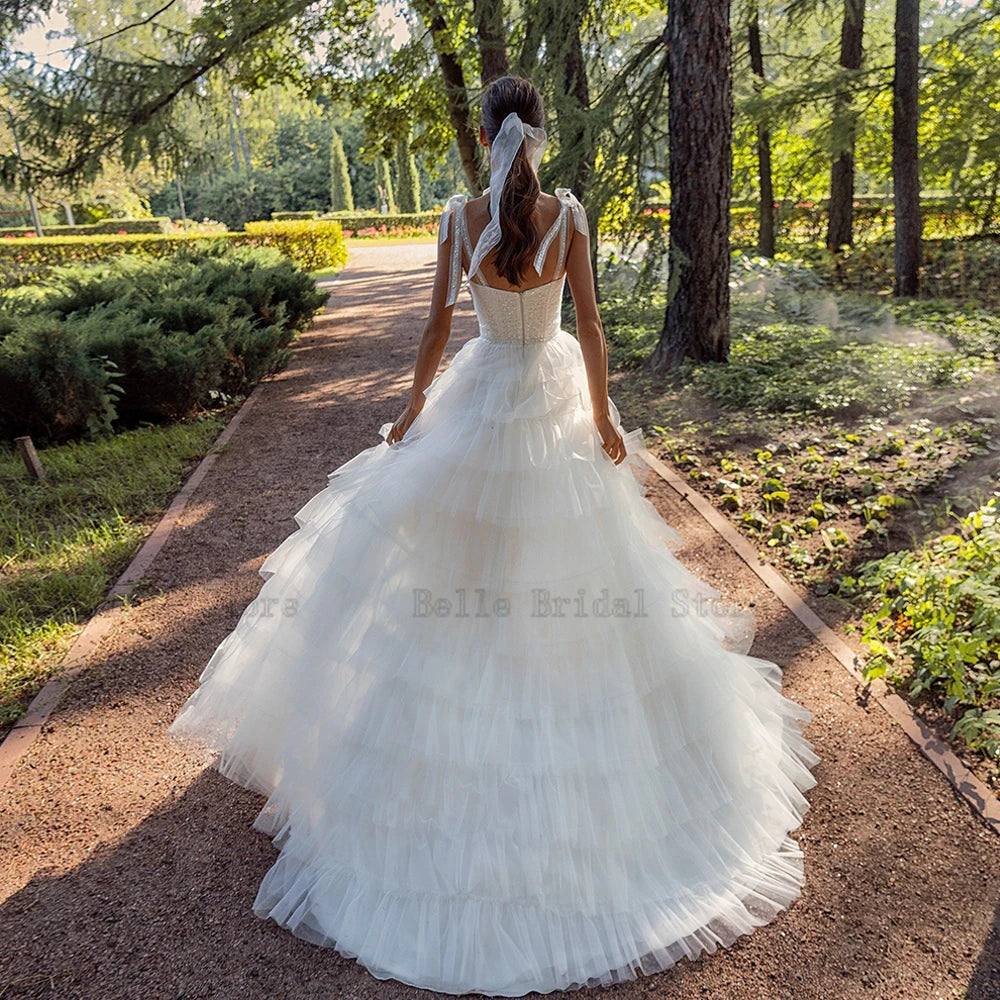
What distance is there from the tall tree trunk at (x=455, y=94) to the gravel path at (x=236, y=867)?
9175mm

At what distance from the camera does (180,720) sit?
275 centimetres

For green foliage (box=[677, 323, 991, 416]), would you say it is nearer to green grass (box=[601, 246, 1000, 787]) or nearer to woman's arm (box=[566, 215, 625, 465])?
green grass (box=[601, 246, 1000, 787])

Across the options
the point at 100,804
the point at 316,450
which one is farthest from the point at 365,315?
the point at 100,804

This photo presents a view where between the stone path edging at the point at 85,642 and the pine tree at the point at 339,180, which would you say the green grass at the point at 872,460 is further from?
the pine tree at the point at 339,180

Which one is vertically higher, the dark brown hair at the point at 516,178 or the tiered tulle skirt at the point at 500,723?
the dark brown hair at the point at 516,178

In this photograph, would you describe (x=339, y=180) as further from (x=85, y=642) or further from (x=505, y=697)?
(x=505, y=697)

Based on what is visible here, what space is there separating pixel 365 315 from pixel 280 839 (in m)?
12.2

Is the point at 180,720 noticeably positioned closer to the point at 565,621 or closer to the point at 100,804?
the point at 100,804

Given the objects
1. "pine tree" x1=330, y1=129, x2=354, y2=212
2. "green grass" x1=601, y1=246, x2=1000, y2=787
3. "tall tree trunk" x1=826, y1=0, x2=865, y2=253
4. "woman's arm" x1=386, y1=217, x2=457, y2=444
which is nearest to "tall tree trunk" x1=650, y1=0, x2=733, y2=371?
"green grass" x1=601, y1=246, x2=1000, y2=787

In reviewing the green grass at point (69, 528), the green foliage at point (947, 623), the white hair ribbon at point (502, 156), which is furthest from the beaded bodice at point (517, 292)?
the green grass at point (69, 528)

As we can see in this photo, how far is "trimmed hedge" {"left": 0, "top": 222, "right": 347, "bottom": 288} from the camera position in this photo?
20.4m

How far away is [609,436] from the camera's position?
8.88ft

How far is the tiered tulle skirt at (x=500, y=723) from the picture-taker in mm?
2189

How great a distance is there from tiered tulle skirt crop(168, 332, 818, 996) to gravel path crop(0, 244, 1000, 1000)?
105 millimetres
